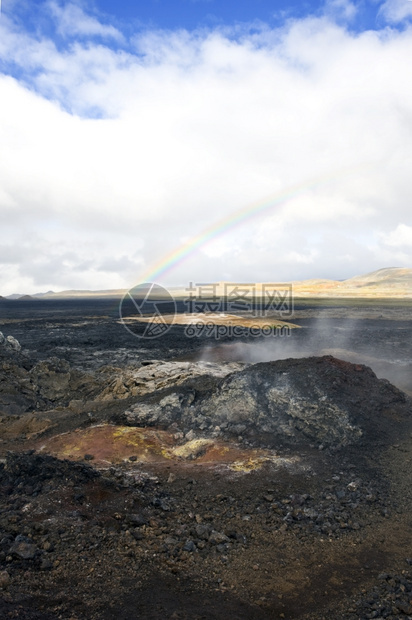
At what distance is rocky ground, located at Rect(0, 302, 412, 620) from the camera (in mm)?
4941

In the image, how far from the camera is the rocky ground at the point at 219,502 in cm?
494

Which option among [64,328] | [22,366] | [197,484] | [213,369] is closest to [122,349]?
[22,366]

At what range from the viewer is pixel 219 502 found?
736 centimetres

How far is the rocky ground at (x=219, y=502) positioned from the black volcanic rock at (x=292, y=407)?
0.04 m

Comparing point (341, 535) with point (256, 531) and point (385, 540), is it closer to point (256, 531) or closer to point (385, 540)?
point (385, 540)

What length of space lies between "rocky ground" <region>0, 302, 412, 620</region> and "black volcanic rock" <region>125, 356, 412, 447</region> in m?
0.04

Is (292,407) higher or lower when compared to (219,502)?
higher

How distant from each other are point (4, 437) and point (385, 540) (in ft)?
33.3

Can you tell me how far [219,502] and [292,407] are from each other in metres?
4.32

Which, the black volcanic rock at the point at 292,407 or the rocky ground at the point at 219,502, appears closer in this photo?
the rocky ground at the point at 219,502

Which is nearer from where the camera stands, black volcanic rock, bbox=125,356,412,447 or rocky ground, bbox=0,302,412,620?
rocky ground, bbox=0,302,412,620

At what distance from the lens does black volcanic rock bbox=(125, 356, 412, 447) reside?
1053 centimetres

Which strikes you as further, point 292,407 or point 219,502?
point 292,407

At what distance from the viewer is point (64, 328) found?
4556 cm
